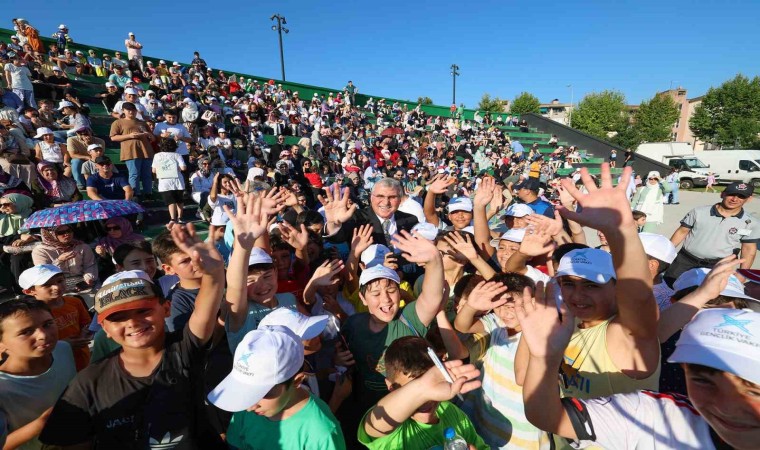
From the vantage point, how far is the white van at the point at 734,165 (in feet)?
77.2

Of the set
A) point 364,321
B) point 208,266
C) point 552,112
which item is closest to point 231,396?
point 208,266

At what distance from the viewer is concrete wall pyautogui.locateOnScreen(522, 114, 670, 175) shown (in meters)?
28.0

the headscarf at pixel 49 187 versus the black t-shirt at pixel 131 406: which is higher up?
the headscarf at pixel 49 187

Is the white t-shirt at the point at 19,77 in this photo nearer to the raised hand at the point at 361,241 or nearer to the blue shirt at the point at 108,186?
the blue shirt at the point at 108,186

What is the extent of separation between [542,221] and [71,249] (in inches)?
203

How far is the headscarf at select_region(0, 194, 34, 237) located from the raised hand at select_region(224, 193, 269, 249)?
5.03m

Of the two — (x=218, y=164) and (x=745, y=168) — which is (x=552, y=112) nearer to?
(x=745, y=168)

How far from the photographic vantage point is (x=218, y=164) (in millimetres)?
9016

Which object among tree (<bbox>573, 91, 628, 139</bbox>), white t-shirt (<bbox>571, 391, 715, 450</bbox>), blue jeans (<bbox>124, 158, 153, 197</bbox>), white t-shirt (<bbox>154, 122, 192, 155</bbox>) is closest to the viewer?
white t-shirt (<bbox>571, 391, 715, 450</bbox>)

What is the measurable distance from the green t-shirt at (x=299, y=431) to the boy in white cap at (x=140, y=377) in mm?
447

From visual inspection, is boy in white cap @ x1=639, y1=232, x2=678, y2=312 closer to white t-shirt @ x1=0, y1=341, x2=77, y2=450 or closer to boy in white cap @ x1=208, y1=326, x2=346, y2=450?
boy in white cap @ x1=208, y1=326, x2=346, y2=450

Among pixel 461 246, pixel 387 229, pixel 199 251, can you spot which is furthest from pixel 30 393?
pixel 387 229

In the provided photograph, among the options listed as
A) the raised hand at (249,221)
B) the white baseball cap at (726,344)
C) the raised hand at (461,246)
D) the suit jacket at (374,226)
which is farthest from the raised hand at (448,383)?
the suit jacket at (374,226)

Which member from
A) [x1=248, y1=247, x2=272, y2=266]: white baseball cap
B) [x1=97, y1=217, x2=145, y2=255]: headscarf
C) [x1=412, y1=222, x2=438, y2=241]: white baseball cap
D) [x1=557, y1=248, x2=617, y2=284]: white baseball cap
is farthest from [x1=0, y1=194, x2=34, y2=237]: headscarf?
[x1=557, y1=248, x2=617, y2=284]: white baseball cap
